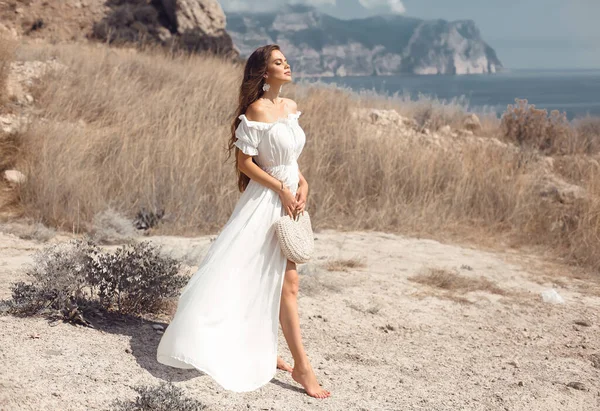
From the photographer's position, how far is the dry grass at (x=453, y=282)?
6.82 metres

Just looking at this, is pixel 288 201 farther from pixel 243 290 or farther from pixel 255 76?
pixel 255 76

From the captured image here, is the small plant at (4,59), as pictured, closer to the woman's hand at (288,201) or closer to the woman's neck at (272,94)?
Answer: the woman's neck at (272,94)

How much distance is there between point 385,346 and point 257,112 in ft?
7.23

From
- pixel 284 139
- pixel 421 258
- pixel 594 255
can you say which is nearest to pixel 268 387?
pixel 284 139

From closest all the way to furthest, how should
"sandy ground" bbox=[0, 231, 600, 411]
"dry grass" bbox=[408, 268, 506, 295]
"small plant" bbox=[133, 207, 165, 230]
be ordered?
"sandy ground" bbox=[0, 231, 600, 411], "dry grass" bbox=[408, 268, 506, 295], "small plant" bbox=[133, 207, 165, 230]

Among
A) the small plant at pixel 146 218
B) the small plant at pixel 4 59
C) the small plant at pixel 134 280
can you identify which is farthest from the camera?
the small plant at pixel 4 59

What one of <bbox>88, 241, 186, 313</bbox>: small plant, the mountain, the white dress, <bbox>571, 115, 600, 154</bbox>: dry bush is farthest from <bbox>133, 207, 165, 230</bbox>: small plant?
the mountain

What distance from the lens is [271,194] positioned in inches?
162

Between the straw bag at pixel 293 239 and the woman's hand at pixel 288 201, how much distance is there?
0.15ft

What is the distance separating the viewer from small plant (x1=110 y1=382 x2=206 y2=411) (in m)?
3.55

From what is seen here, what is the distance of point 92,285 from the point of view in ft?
16.3

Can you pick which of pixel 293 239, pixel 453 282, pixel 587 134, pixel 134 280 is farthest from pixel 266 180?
pixel 587 134

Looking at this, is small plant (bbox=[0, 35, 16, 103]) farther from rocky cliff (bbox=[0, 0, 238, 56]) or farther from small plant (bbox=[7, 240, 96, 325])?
rocky cliff (bbox=[0, 0, 238, 56])

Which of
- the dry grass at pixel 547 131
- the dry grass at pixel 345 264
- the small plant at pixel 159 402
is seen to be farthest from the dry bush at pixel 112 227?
the dry grass at pixel 547 131
